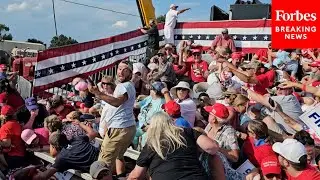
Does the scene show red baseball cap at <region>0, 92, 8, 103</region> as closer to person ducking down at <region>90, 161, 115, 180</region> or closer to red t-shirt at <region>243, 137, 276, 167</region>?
person ducking down at <region>90, 161, 115, 180</region>

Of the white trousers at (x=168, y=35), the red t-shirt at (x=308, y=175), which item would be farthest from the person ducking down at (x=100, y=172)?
A: the white trousers at (x=168, y=35)

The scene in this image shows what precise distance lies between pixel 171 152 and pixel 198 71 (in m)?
6.74

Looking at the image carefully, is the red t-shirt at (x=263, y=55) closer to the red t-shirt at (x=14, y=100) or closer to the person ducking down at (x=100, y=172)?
the red t-shirt at (x=14, y=100)

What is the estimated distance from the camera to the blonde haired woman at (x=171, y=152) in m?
4.20

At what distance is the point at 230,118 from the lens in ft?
18.6

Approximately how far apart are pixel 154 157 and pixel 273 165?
1.19 meters

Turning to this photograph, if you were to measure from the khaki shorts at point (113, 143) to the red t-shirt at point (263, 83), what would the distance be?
9.20ft

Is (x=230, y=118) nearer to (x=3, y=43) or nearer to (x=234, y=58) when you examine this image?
(x=234, y=58)

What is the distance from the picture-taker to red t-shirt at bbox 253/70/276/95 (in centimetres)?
815

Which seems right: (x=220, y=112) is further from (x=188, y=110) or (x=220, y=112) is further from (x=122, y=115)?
(x=122, y=115)

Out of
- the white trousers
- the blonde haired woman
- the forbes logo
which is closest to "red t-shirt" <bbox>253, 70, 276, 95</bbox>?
the forbes logo

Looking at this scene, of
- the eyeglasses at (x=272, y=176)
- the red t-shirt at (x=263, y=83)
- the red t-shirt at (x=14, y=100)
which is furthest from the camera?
the red t-shirt at (x=14, y=100)

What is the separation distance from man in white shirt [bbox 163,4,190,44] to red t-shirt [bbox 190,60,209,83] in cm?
430

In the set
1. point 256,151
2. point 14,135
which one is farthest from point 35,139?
point 256,151
